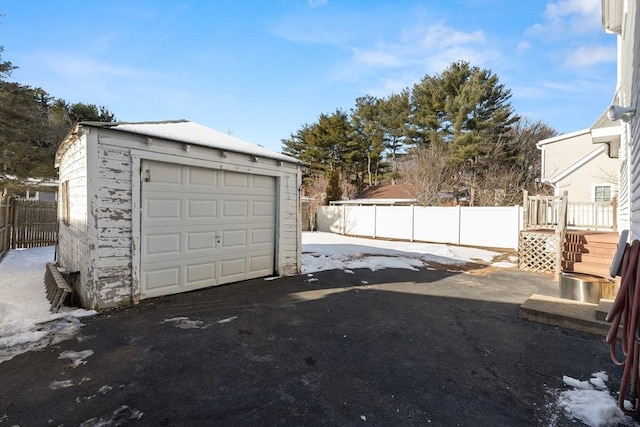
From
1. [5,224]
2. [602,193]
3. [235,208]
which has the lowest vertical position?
[5,224]

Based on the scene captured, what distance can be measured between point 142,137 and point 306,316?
12.5 feet

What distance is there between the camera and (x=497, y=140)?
20.8 metres

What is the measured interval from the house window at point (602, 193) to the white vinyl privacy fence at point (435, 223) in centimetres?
380

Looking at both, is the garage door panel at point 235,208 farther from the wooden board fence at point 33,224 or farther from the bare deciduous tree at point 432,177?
the bare deciduous tree at point 432,177

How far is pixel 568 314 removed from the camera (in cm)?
418

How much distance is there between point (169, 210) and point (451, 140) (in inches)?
838

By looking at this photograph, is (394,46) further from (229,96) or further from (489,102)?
(489,102)

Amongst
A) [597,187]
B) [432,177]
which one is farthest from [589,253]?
[432,177]

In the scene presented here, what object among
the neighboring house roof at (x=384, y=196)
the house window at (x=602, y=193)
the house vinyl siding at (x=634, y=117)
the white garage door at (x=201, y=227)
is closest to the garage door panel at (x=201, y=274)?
the white garage door at (x=201, y=227)

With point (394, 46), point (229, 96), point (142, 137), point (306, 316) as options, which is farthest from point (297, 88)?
point (306, 316)

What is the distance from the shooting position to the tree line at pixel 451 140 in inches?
789

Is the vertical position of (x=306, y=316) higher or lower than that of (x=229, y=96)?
Result: lower

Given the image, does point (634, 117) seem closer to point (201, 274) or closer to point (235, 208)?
point (235, 208)

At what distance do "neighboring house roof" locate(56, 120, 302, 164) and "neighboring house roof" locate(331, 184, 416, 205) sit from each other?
14.5m
